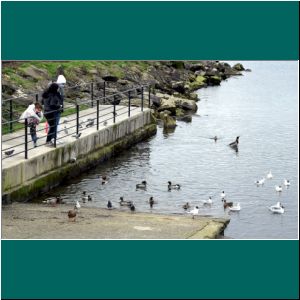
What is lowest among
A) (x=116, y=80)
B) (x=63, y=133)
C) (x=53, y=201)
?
(x=53, y=201)

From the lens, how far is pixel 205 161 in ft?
78.4

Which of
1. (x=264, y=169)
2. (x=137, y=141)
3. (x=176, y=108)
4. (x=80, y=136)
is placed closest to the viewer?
(x=80, y=136)

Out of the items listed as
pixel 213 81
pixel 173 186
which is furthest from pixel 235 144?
pixel 213 81

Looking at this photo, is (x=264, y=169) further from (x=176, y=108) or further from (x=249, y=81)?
(x=249, y=81)

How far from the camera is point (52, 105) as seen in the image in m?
19.3

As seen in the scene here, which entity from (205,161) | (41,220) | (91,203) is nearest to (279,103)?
(205,161)

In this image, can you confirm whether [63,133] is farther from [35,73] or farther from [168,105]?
[168,105]

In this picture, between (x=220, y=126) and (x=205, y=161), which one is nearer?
(x=205, y=161)

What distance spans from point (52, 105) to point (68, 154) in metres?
1.26

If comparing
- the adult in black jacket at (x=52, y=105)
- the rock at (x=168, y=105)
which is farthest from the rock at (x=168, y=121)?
the adult in black jacket at (x=52, y=105)

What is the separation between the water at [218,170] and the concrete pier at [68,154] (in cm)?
34

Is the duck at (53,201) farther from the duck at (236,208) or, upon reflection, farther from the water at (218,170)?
the duck at (236,208)

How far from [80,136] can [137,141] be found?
5.22m

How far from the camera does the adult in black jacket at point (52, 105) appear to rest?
750 inches
